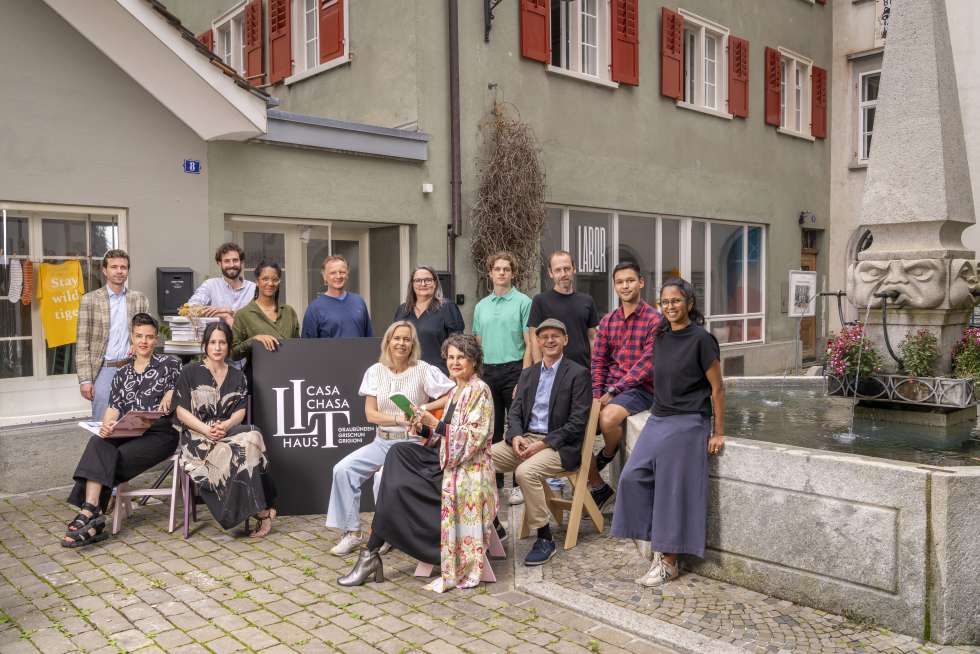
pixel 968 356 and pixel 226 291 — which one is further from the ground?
pixel 226 291

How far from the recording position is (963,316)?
601 cm

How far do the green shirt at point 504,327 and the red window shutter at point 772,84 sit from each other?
10303 mm

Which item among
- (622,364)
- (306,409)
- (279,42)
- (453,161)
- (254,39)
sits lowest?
(306,409)

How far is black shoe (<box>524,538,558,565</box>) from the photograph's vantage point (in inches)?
203

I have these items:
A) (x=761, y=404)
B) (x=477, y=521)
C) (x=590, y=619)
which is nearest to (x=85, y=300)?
(x=477, y=521)

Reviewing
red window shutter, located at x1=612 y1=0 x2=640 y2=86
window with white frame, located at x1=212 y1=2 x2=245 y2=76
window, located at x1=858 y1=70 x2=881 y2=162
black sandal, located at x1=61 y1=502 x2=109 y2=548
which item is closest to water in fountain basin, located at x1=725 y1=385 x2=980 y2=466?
black sandal, located at x1=61 y1=502 x2=109 y2=548

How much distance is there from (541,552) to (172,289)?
14.4ft

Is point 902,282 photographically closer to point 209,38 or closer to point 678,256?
point 678,256

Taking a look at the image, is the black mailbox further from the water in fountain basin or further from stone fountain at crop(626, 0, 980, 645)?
the water in fountain basin

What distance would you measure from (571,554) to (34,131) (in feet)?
18.1

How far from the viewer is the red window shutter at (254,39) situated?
12477mm

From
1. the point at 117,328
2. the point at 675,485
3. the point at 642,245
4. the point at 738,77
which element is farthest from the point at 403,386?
the point at 738,77

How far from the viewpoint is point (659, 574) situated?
480cm

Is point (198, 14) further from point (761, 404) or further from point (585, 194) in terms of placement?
point (761, 404)
